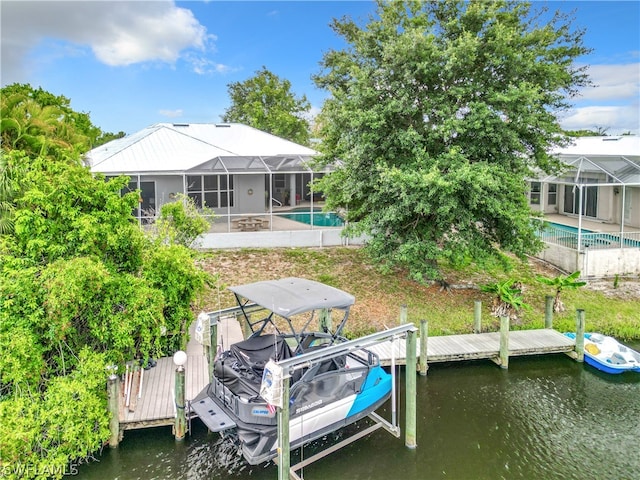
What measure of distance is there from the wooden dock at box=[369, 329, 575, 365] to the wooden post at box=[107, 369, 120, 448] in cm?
598

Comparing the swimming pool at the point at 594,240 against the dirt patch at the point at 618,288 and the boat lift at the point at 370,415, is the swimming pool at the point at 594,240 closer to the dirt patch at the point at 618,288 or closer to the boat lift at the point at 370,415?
the dirt patch at the point at 618,288

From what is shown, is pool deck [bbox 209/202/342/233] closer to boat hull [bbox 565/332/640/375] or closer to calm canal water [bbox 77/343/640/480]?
calm canal water [bbox 77/343/640/480]

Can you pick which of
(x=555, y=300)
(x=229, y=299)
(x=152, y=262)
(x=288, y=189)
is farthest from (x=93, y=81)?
(x=555, y=300)

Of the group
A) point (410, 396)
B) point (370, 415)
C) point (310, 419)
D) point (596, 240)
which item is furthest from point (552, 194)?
point (310, 419)

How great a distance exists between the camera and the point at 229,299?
608 inches

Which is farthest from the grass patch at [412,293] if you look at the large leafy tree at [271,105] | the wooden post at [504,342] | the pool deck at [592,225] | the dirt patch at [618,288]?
the large leafy tree at [271,105]

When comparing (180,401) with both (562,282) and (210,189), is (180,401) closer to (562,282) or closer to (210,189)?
(562,282)

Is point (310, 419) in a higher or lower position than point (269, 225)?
lower

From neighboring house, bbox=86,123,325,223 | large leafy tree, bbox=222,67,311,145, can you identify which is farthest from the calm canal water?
large leafy tree, bbox=222,67,311,145

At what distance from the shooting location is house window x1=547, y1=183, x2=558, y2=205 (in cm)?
2570

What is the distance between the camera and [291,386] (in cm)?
774

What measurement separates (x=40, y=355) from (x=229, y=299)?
25.6 feet

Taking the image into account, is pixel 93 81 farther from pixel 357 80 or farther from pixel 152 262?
pixel 152 262

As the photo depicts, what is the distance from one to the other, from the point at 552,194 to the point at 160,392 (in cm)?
2341
